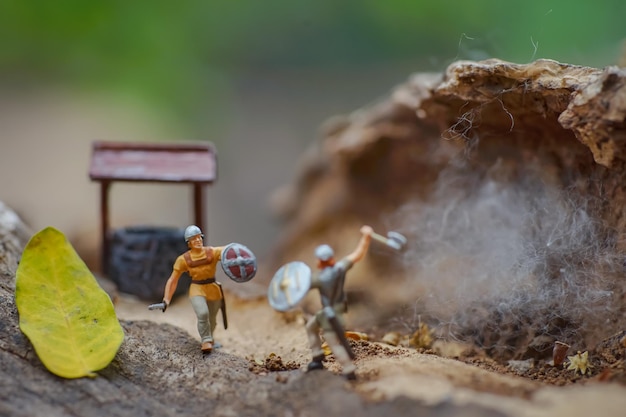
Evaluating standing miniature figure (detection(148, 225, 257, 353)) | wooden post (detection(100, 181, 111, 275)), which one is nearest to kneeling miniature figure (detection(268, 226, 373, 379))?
standing miniature figure (detection(148, 225, 257, 353))

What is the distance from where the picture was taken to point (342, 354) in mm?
3445

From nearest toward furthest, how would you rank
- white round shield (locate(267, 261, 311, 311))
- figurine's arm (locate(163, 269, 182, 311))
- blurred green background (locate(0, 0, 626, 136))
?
white round shield (locate(267, 261, 311, 311)) < figurine's arm (locate(163, 269, 182, 311)) < blurred green background (locate(0, 0, 626, 136))

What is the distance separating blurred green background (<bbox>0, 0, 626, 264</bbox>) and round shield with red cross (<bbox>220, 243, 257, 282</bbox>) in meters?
4.83

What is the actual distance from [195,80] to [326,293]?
287 inches

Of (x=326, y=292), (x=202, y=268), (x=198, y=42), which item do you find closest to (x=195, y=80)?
(x=198, y=42)

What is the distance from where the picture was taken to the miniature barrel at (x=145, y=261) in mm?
5379

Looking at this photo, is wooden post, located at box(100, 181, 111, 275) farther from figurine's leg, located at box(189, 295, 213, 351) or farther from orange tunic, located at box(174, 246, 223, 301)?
figurine's leg, located at box(189, 295, 213, 351)

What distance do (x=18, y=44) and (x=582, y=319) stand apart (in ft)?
27.4

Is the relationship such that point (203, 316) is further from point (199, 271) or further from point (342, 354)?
point (342, 354)

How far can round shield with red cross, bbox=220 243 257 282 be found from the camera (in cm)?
377

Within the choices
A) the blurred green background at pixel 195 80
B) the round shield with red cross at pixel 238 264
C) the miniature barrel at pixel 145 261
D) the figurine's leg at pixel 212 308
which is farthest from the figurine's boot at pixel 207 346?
the blurred green background at pixel 195 80

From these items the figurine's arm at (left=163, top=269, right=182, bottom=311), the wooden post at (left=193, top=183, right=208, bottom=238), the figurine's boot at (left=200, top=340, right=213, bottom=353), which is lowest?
the figurine's boot at (left=200, top=340, right=213, bottom=353)

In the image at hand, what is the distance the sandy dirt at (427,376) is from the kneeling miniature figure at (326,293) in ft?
0.44

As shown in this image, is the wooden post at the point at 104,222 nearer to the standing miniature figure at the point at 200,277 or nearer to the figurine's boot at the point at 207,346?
the standing miniature figure at the point at 200,277
